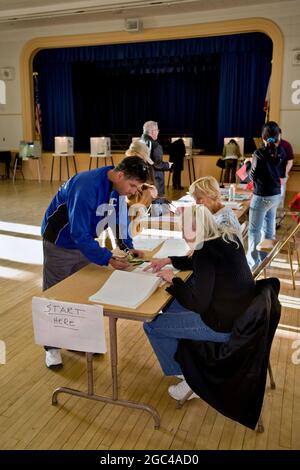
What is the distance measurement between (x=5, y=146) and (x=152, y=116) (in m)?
4.28

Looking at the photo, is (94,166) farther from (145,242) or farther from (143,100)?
(145,242)

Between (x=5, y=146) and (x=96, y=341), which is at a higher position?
(x=5, y=146)

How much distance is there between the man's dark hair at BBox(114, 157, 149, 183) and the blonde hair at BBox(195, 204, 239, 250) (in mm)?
399

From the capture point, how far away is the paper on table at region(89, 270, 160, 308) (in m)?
2.07

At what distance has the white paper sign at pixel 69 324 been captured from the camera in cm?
205

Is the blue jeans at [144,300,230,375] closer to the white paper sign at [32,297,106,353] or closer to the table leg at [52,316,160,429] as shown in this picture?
the table leg at [52,316,160,429]

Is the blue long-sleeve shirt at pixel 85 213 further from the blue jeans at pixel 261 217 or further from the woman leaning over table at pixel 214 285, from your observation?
the blue jeans at pixel 261 217

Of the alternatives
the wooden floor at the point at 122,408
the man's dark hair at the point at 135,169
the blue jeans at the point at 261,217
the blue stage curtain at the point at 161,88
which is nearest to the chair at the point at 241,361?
the wooden floor at the point at 122,408

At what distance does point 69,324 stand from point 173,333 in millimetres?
524

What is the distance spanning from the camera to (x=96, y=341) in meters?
2.13

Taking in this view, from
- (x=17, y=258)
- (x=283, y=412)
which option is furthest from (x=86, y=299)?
(x=17, y=258)

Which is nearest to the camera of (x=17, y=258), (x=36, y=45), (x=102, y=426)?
(x=102, y=426)

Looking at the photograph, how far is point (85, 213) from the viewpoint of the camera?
239 centimetres
